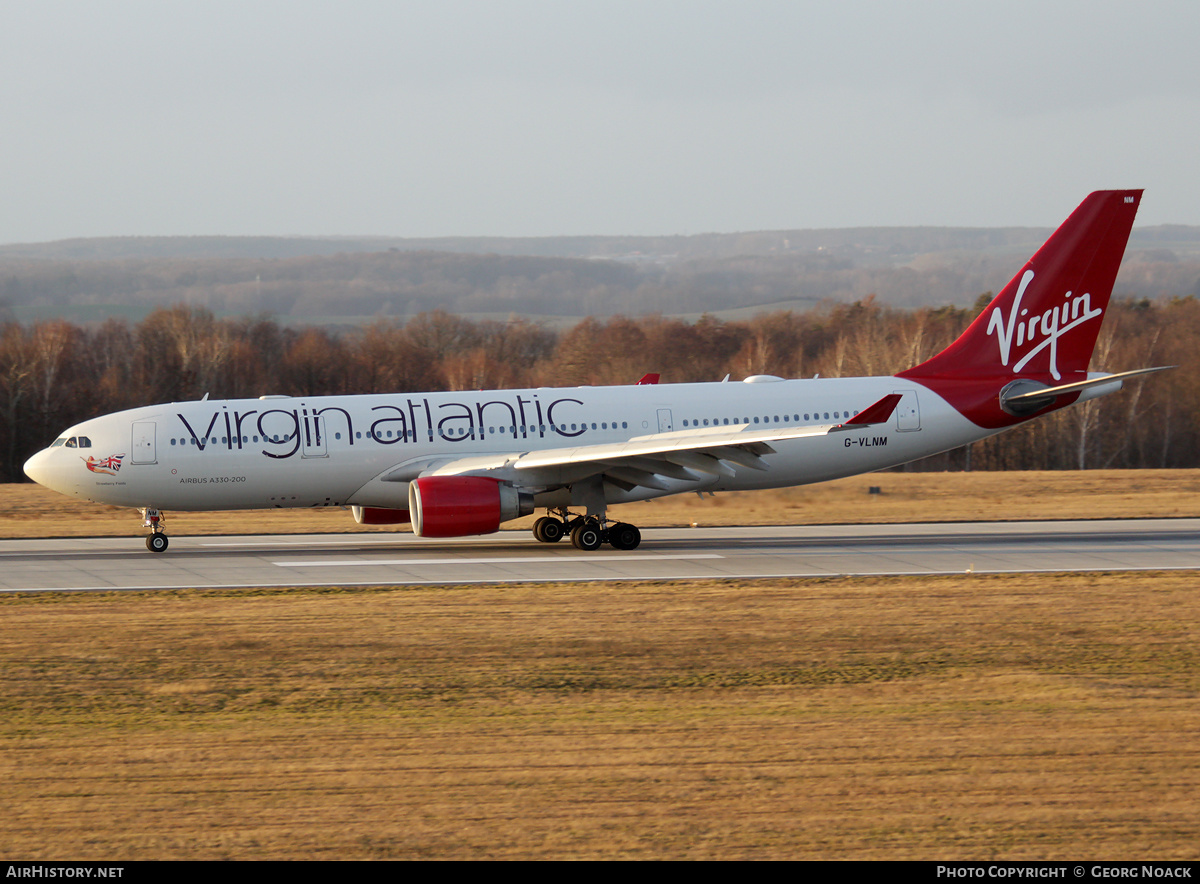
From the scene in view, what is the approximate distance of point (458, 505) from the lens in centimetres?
2336

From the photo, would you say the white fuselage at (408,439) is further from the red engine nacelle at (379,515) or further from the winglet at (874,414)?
the winglet at (874,414)

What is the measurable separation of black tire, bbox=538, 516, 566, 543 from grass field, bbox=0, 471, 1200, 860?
621 centimetres

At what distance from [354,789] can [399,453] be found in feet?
52.3

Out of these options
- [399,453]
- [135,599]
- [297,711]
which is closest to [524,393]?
[399,453]

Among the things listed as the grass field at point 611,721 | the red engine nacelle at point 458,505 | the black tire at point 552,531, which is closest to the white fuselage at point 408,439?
the red engine nacelle at point 458,505

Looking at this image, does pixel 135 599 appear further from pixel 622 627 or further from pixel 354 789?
pixel 354 789

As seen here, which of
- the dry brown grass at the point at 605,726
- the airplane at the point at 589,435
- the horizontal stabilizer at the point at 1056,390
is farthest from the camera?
the horizontal stabilizer at the point at 1056,390

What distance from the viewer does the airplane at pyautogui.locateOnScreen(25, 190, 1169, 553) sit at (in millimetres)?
24484

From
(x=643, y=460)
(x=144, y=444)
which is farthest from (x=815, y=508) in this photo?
(x=144, y=444)

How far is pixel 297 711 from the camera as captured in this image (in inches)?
483

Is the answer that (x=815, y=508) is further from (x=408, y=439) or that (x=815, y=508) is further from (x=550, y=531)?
(x=408, y=439)

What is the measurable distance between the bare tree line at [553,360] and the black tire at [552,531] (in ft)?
110

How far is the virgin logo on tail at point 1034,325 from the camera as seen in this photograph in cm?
2780

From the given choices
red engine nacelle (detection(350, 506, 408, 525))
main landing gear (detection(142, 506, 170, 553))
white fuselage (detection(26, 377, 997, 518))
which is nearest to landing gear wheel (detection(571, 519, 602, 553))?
white fuselage (detection(26, 377, 997, 518))
